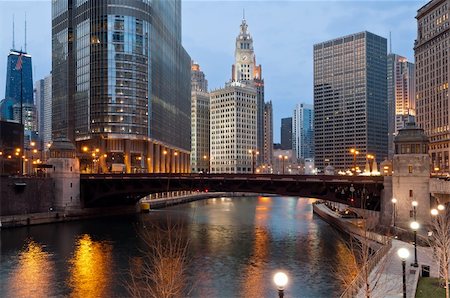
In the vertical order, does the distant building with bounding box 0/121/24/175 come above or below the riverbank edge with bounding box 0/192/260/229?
above

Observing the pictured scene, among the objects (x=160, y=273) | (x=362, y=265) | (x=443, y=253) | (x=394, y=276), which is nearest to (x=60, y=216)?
(x=362, y=265)

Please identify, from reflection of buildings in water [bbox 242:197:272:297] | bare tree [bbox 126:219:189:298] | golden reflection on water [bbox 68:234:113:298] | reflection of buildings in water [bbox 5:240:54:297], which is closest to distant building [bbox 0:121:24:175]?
golden reflection on water [bbox 68:234:113:298]

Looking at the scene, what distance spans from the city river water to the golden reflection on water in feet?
0.29

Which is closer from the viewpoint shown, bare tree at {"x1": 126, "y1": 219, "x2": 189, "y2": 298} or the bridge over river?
bare tree at {"x1": 126, "y1": 219, "x2": 189, "y2": 298}

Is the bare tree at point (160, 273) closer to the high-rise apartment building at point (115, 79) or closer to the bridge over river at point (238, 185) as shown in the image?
the bridge over river at point (238, 185)

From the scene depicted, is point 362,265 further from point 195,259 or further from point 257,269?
point 195,259

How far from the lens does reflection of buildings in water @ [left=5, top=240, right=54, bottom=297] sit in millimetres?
43375

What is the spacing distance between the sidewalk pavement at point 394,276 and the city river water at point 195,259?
495cm

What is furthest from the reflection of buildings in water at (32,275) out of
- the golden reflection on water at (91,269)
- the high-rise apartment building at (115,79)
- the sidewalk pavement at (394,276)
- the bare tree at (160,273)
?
the high-rise apartment building at (115,79)

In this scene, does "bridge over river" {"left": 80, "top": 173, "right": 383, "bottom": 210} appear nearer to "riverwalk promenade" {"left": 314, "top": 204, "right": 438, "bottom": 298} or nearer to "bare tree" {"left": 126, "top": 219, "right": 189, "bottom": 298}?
"riverwalk promenade" {"left": 314, "top": 204, "right": 438, "bottom": 298}

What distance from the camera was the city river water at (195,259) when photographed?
4428cm

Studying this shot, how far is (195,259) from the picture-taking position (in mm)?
58031

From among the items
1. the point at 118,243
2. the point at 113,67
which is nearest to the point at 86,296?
the point at 118,243

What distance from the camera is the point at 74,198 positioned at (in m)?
105
